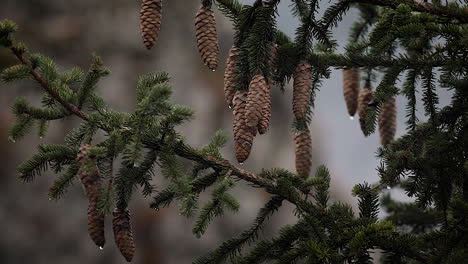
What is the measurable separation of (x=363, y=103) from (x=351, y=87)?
0.09 meters

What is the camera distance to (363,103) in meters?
2.50

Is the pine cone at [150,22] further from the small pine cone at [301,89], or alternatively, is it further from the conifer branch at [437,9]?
the conifer branch at [437,9]

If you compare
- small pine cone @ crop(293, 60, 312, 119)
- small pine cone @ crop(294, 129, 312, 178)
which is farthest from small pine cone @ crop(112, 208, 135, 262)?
small pine cone @ crop(294, 129, 312, 178)

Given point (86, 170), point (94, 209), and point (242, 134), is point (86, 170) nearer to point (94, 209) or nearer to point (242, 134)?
point (94, 209)

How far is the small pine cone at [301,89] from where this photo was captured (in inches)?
72.8

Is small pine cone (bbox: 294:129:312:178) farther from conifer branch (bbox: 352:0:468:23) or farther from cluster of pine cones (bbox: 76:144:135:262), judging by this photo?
cluster of pine cones (bbox: 76:144:135:262)

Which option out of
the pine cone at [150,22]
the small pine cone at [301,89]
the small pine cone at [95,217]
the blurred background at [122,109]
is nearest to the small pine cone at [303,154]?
the small pine cone at [301,89]

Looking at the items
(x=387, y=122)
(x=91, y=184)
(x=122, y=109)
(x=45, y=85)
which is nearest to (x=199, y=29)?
(x=45, y=85)

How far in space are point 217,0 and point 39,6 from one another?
630 cm

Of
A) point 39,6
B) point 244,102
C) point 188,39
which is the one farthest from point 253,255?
point 39,6

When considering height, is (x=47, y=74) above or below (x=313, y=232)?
above

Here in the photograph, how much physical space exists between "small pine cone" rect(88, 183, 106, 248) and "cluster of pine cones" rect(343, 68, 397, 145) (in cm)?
133

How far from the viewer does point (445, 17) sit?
198 centimetres

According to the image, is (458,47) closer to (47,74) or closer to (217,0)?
(217,0)
